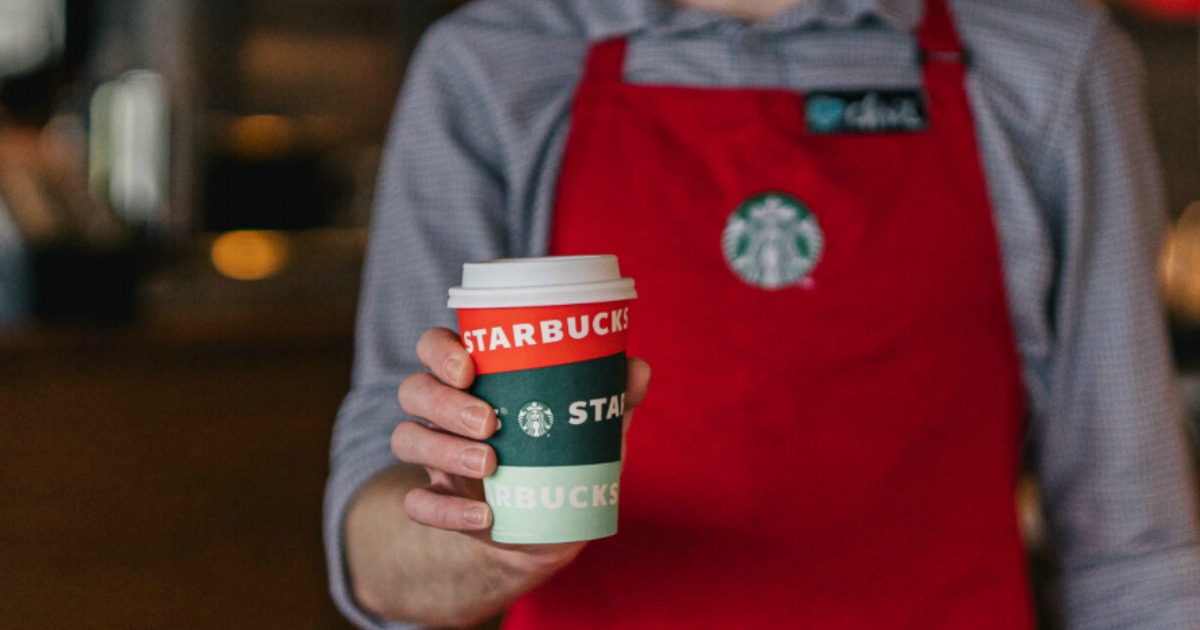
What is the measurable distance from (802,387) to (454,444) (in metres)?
0.39

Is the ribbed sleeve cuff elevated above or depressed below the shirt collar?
below

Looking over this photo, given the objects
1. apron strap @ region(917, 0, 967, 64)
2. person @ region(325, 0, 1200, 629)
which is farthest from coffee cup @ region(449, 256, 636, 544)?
apron strap @ region(917, 0, 967, 64)

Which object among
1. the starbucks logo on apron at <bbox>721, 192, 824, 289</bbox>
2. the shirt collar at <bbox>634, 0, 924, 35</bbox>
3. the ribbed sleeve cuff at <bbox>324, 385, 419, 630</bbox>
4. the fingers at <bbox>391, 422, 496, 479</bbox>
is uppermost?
the shirt collar at <bbox>634, 0, 924, 35</bbox>

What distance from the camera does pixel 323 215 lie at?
13.1 feet

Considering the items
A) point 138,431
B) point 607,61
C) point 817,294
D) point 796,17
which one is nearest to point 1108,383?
point 817,294

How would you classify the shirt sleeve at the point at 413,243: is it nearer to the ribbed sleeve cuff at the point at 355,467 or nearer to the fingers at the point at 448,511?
the ribbed sleeve cuff at the point at 355,467

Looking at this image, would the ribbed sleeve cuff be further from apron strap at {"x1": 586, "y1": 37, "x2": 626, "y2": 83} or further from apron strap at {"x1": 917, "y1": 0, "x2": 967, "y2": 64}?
apron strap at {"x1": 917, "y1": 0, "x2": 967, "y2": 64}

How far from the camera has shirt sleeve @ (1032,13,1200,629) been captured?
1066mm

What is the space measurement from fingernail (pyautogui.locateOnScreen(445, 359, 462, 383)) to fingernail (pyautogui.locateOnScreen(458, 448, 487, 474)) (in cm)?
5

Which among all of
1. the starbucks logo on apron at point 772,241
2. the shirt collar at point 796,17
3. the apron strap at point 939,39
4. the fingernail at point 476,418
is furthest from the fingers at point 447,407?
the apron strap at point 939,39

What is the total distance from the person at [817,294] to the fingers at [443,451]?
155 mm

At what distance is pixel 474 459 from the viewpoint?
2.36ft

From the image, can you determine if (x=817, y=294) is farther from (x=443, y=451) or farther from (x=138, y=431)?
(x=138, y=431)

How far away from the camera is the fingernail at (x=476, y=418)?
0.71m
